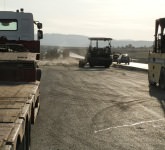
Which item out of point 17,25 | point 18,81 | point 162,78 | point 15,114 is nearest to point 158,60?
point 162,78

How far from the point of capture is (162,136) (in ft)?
30.9

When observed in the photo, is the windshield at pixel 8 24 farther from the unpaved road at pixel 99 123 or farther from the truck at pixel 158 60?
the truck at pixel 158 60

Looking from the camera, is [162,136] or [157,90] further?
[157,90]

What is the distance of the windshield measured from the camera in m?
14.7

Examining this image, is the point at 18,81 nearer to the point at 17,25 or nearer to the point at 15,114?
the point at 15,114

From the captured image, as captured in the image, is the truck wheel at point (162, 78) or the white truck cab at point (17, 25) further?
the truck wheel at point (162, 78)

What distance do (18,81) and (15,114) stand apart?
3.91 metres

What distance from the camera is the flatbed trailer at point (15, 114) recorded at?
14.2 feet

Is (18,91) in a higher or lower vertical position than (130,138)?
higher

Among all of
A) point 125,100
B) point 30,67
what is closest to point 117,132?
point 30,67

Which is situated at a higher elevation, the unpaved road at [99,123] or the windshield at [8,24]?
the windshield at [8,24]

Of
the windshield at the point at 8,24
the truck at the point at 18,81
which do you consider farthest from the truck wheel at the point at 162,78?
the windshield at the point at 8,24

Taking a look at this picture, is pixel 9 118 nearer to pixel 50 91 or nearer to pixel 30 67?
pixel 30 67

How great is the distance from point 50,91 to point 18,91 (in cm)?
1144
